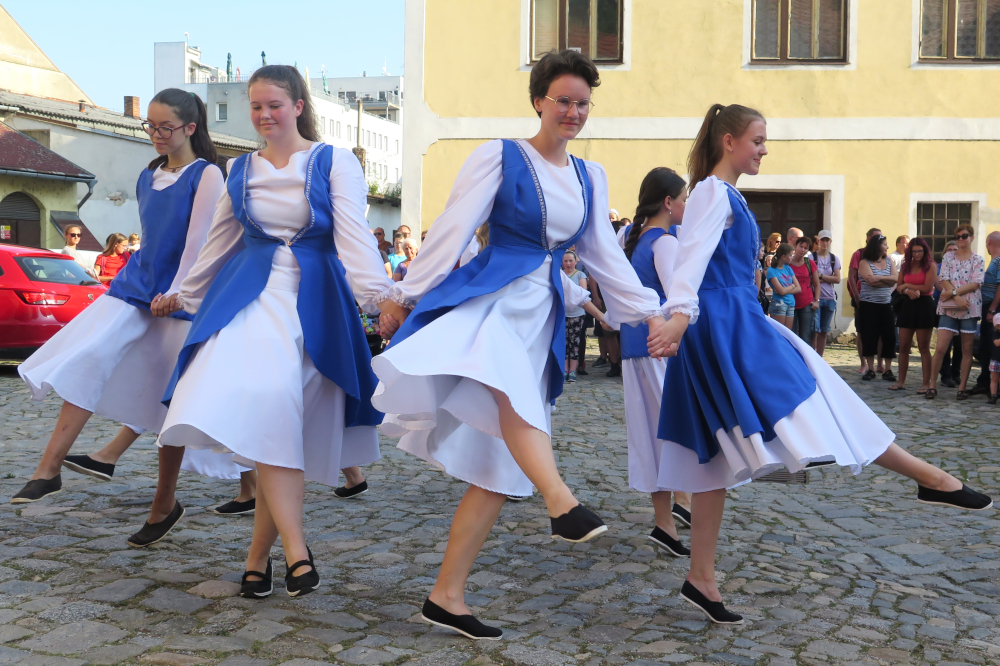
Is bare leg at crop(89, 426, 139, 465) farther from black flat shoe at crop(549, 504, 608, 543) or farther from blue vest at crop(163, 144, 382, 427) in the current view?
black flat shoe at crop(549, 504, 608, 543)

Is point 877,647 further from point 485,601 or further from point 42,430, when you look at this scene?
point 42,430

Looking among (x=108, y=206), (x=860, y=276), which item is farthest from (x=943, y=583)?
(x=108, y=206)

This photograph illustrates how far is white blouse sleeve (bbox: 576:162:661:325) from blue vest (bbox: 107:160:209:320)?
1989 millimetres

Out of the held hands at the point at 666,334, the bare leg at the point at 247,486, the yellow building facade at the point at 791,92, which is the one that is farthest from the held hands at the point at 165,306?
the yellow building facade at the point at 791,92

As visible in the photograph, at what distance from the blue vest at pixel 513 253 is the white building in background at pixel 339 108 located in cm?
4749

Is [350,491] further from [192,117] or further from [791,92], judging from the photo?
[791,92]

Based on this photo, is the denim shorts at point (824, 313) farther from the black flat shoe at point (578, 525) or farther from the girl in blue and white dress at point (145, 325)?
→ the black flat shoe at point (578, 525)

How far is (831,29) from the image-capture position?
1825 cm

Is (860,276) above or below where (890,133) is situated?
below

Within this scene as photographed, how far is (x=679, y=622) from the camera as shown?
3930 mm

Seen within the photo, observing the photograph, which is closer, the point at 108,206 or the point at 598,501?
the point at 598,501

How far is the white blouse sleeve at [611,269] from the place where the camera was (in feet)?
12.9

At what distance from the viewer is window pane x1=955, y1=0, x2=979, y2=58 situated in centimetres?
1817

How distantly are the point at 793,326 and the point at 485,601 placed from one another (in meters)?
10.7
